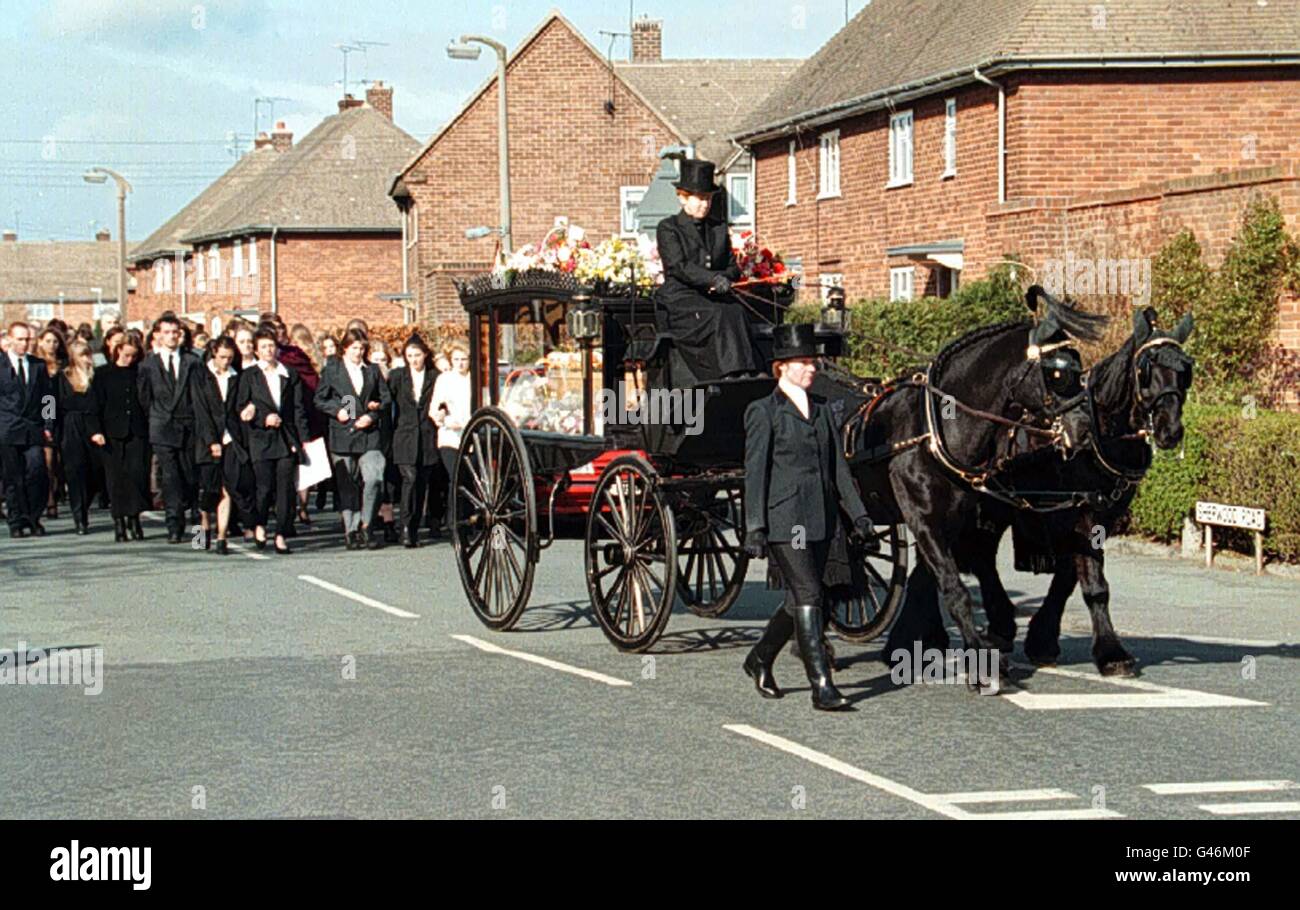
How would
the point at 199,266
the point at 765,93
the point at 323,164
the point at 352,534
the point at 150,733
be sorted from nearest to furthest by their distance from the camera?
the point at 150,733
the point at 352,534
the point at 765,93
the point at 323,164
the point at 199,266

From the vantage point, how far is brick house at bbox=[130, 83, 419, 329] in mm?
70000

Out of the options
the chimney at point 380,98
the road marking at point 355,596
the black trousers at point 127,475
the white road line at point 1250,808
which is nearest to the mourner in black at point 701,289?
the road marking at point 355,596

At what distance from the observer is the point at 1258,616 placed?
13.8m

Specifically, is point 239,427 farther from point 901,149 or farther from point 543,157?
point 543,157

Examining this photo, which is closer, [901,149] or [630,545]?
[630,545]

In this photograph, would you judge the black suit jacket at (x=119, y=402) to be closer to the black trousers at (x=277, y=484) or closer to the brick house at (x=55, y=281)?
the black trousers at (x=277, y=484)

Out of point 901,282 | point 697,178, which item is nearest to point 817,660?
point 697,178

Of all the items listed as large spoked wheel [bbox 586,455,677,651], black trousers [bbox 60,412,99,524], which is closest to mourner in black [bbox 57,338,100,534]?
black trousers [bbox 60,412,99,524]

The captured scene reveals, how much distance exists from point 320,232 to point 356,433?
52086 millimetres

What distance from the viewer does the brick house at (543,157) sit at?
181 feet

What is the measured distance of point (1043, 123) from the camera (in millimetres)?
31391
